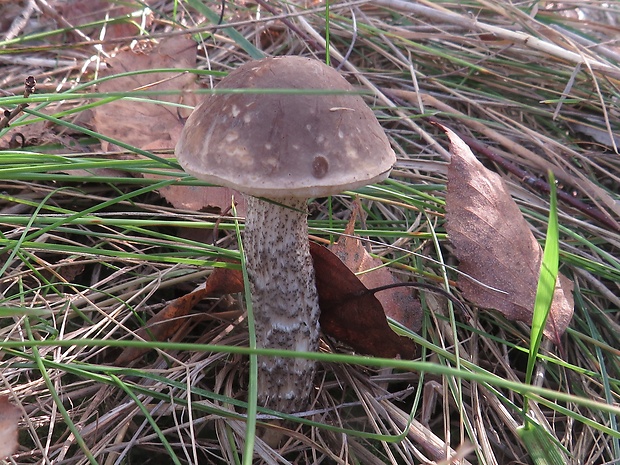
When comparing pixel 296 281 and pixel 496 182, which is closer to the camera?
pixel 296 281

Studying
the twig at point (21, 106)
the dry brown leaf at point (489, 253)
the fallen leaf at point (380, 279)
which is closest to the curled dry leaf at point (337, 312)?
the fallen leaf at point (380, 279)

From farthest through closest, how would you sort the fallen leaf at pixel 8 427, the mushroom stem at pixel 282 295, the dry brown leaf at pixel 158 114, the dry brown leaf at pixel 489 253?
the dry brown leaf at pixel 158 114
the dry brown leaf at pixel 489 253
the mushroom stem at pixel 282 295
the fallen leaf at pixel 8 427

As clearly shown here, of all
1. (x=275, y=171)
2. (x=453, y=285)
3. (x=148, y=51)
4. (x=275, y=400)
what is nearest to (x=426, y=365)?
(x=275, y=171)

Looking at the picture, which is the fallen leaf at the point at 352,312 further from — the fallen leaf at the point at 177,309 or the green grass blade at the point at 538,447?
the green grass blade at the point at 538,447

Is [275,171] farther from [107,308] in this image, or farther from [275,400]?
[107,308]

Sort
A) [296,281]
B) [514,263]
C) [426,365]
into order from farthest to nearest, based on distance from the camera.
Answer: [514,263], [296,281], [426,365]
